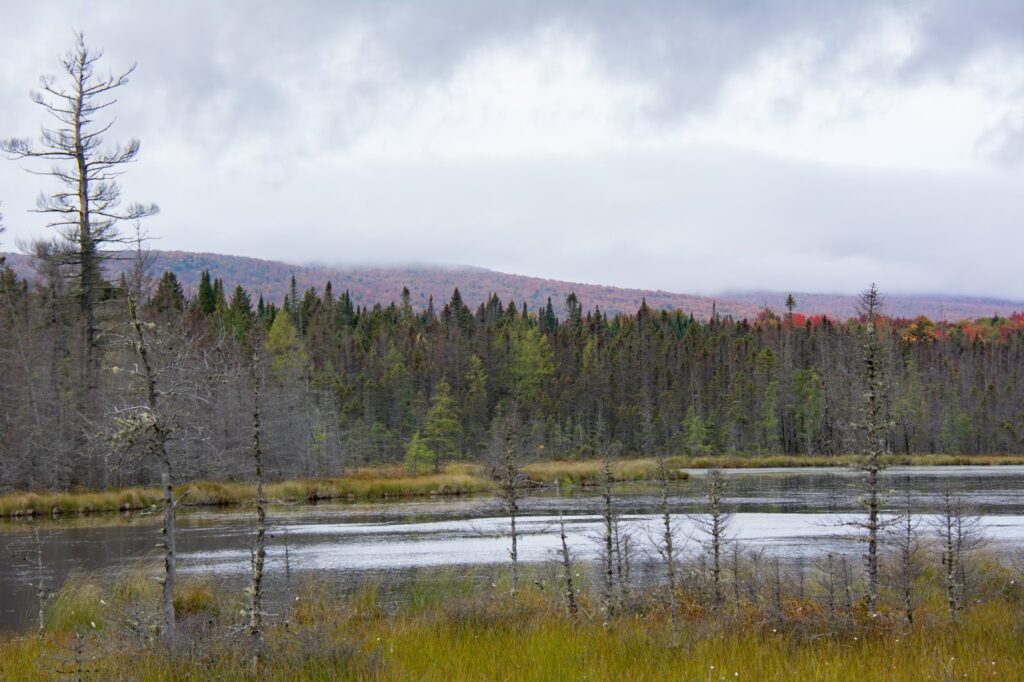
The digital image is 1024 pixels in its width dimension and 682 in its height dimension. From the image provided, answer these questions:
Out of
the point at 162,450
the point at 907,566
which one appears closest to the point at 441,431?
the point at 907,566

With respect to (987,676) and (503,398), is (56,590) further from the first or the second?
(503,398)

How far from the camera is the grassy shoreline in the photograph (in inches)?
1896

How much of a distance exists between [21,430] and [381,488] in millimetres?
21966

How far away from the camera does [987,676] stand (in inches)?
333

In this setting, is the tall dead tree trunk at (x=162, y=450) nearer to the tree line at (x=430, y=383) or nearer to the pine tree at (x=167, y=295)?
the tree line at (x=430, y=383)

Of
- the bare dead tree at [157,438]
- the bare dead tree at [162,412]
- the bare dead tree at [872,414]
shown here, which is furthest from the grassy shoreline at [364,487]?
the bare dead tree at [157,438]

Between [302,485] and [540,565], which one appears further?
[302,485]

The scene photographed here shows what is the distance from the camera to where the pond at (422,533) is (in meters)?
27.4

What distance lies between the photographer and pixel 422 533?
38219 millimetres

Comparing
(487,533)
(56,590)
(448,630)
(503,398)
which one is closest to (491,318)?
(503,398)

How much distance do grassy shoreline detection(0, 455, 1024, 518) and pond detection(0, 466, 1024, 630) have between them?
2296 mm

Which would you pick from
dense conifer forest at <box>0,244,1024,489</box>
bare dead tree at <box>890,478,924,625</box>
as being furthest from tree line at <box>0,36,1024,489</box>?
bare dead tree at <box>890,478,924,625</box>

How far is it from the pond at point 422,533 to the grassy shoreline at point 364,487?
2296 millimetres

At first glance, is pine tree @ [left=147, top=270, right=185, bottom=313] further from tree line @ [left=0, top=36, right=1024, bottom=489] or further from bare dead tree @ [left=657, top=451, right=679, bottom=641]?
bare dead tree @ [left=657, top=451, right=679, bottom=641]
